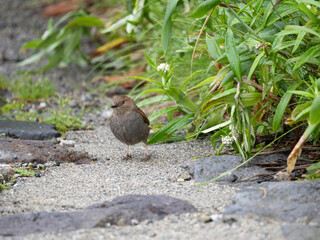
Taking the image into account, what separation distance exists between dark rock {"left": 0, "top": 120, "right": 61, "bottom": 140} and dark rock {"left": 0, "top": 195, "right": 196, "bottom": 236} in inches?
84.5

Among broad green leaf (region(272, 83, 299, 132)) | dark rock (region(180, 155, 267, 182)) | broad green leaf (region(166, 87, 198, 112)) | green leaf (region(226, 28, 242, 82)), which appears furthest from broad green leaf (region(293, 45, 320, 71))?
broad green leaf (region(166, 87, 198, 112))

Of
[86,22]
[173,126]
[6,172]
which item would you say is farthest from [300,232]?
[86,22]

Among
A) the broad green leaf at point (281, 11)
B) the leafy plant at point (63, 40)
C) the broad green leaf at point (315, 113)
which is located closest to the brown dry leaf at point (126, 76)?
the leafy plant at point (63, 40)

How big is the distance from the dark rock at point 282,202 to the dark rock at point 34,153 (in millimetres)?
1835

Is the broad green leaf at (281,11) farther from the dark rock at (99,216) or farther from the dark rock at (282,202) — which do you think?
the dark rock at (99,216)

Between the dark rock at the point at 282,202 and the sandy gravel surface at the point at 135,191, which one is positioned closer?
the sandy gravel surface at the point at 135,191

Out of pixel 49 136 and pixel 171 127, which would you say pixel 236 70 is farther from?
pixel 49 136

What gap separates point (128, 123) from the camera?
473 cm

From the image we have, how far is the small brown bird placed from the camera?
4.68 m

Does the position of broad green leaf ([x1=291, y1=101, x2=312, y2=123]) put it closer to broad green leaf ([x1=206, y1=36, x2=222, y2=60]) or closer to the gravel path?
the gravel path

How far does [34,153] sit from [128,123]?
92 cm

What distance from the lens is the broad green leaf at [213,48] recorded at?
3.78m

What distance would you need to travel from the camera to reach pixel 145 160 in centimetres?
457

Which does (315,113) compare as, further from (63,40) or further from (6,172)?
(63,40)
